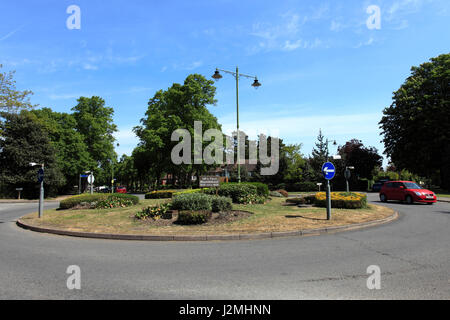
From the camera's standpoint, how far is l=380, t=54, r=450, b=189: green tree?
115 feet

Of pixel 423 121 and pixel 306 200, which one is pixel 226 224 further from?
pixel 423 121

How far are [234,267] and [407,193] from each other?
19271mm

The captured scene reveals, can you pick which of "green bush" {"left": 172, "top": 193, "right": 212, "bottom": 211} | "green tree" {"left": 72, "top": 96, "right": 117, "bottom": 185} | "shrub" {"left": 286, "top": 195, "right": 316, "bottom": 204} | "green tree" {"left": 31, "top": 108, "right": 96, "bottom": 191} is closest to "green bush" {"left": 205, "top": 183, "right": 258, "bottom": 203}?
"shrub" {"left": 286, "top": 195, "right": 316, "bottom": 204}

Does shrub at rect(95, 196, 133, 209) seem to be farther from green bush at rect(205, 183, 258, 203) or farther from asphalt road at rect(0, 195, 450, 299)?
asphalt road at rect(0, 195, 450, 299)

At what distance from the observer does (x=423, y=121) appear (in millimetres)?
36625

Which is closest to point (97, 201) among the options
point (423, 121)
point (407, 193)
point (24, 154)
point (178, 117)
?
point (178, 117)

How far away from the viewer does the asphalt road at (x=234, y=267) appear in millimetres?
4117

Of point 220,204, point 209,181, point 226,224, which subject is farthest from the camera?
point 209,181

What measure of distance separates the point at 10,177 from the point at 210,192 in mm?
28284

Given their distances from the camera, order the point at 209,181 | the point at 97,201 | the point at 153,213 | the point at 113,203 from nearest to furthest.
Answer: the point at 153,213 < the point at 209,181 < the point at 113,203 < the point at 97,201

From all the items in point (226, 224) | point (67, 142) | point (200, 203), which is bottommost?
point (226, 224)
